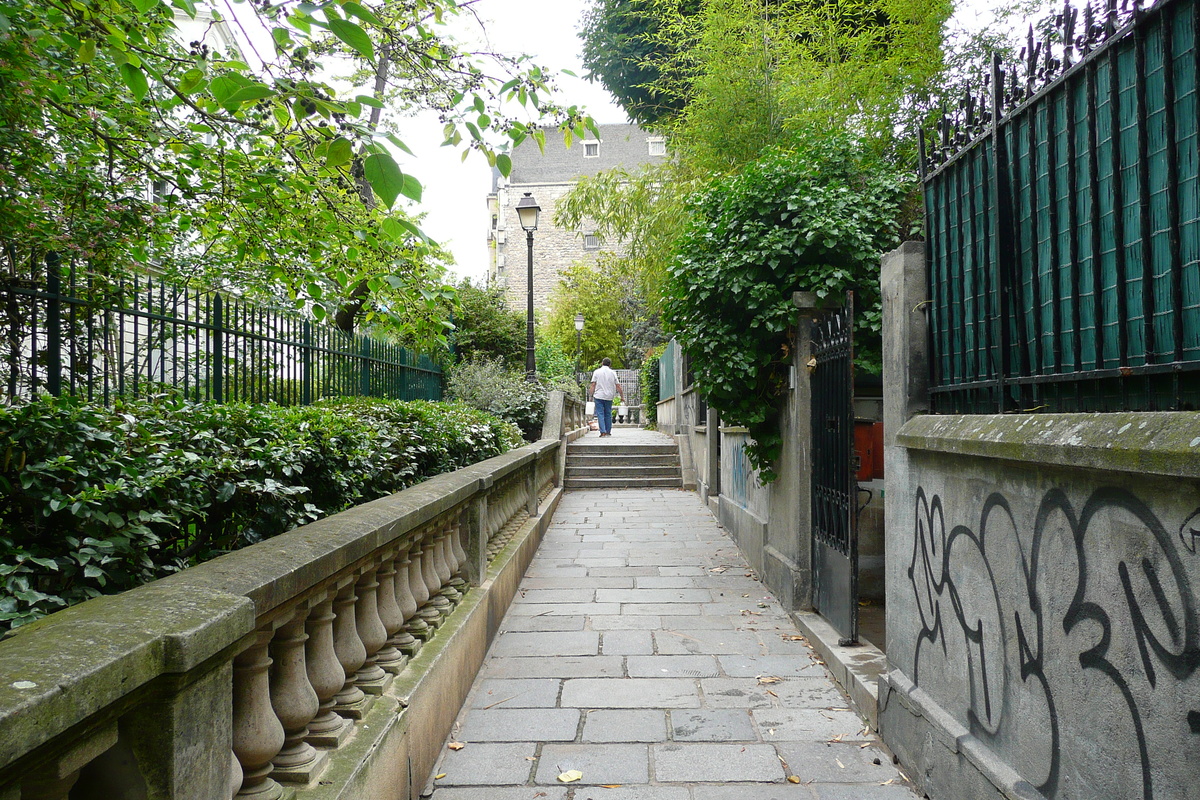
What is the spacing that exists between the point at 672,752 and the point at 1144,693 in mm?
2212

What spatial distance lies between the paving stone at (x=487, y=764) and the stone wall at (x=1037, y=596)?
1.76m

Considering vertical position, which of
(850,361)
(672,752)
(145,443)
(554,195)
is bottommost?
(672,752)

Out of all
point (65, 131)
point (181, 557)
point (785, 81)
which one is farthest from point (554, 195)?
point (181, 557)

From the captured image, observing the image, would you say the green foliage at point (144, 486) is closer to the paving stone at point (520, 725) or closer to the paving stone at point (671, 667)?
the paving stone at point (520, 725)

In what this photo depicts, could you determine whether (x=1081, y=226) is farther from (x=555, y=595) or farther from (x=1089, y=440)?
(x=555, y=595)

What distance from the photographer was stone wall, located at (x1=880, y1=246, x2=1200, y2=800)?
1947 mm

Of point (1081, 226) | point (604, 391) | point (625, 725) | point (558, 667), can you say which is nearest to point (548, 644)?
point (558, 667)

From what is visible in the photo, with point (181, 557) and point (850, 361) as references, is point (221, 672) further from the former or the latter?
point (850, 361)

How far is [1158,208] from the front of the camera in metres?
2.20

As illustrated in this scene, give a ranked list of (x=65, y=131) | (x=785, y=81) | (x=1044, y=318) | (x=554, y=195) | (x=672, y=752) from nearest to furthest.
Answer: (x=1044, y=318)
(x=672, y=752)
(x=65, y=131)
(x=785, y=81)
(x=554, y=195)

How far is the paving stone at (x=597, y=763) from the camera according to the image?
3.46 meters

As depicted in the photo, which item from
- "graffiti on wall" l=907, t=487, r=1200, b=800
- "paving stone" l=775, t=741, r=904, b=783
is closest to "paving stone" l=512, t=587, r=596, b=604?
"paving stone" l=775, t=741, r=904, b=783

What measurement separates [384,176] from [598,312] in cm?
3725

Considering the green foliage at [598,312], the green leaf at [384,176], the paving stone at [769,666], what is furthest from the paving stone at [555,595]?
the green foliage at [598,312]
